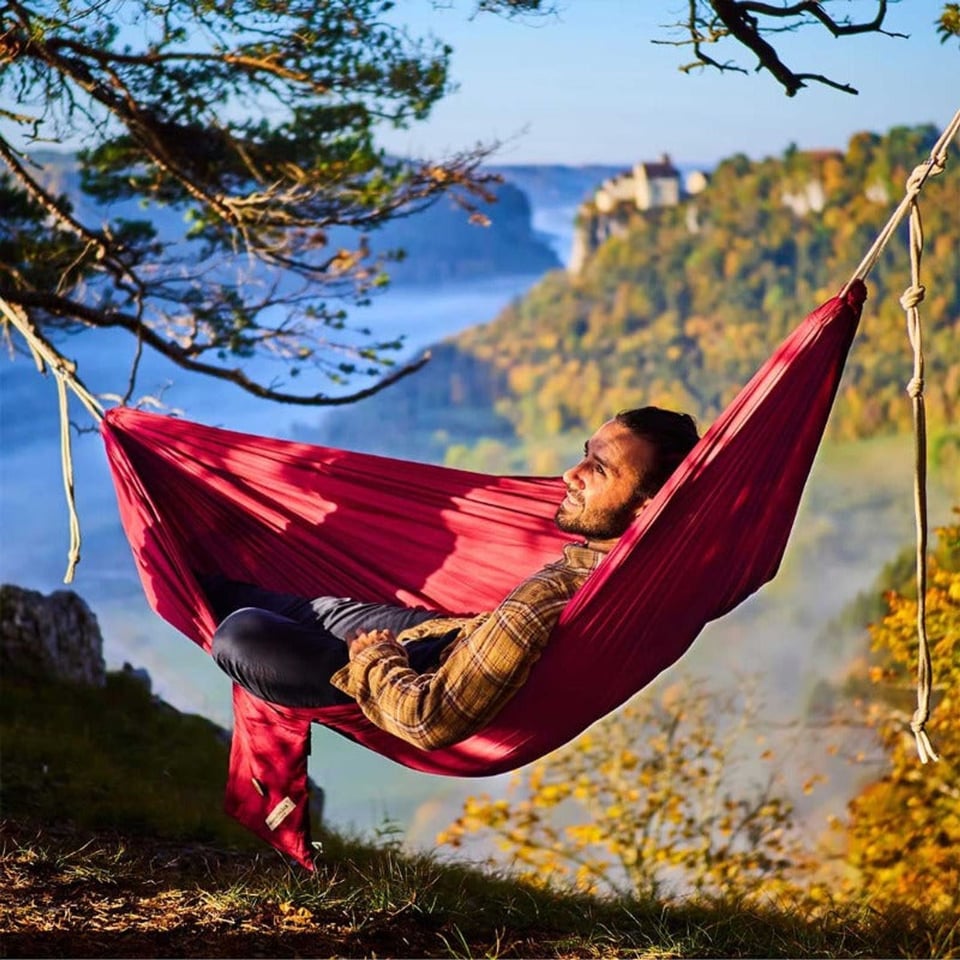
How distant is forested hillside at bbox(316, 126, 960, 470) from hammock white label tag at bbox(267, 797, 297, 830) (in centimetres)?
942

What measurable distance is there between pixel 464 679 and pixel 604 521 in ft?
1.06

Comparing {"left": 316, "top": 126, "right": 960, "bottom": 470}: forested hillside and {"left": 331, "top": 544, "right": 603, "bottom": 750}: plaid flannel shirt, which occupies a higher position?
{"left": 316, "top": 126, "right": 960, "bottom": 470}: forested hillside

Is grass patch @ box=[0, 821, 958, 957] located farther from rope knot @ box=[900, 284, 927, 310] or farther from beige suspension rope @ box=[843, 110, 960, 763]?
rope knot @ box=[900, 284, 927, 310]

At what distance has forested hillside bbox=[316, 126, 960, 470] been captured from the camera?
11.7 meters

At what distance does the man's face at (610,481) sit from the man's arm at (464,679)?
14cm

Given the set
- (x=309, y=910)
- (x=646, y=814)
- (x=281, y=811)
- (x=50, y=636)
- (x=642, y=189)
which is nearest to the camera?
(x=281, y=811)

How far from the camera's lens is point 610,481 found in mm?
2012

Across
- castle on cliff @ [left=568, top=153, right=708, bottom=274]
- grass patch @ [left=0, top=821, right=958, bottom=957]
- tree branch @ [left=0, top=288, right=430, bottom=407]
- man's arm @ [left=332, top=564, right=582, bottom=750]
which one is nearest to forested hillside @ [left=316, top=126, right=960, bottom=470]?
castle on cliff @ [left=568, top=153, right=708, bottom=274]

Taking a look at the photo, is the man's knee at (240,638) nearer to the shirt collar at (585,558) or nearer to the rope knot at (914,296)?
the shirt collar at (585,558)

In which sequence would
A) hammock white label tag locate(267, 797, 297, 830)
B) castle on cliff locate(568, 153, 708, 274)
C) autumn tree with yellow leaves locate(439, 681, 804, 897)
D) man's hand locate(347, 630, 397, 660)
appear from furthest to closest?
castle on cliff locate(568, 153, 708, 274) → autumn tree with yellow leaves locate(439, 681, 804, 897) → hammock white label tag locate(267, 797, 297, 830) → man's hand locate(347, 630, 397, 660)

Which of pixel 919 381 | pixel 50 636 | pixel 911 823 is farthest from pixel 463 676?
pixel 911 823

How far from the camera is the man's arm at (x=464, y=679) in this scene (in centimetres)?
185

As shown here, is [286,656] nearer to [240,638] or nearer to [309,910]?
[240,638]

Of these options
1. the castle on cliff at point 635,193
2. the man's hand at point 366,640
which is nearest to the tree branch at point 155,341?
the man's hand at point 366,640
